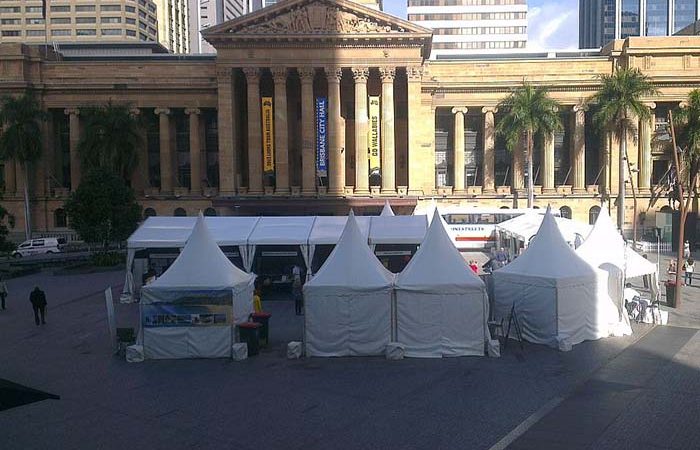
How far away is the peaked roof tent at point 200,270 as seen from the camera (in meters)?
17.1

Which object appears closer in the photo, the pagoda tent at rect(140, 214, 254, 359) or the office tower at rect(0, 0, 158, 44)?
the pagoda tent at rect(140, 214, 254, 359)

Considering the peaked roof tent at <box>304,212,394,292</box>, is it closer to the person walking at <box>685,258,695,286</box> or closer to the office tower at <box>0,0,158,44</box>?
the person walking at <box>685,258,695,286</box>

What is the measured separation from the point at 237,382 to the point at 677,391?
9666 millimetres

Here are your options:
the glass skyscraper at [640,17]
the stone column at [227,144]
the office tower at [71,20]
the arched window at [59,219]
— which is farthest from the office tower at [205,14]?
the glass skyscraper at [640,17]

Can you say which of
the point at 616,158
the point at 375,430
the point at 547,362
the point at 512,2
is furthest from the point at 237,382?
the point at 512,2

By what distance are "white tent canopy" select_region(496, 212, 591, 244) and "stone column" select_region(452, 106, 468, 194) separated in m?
23.3

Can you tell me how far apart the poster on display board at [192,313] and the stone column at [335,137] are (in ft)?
116

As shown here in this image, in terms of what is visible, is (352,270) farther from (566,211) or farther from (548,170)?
(566,211)

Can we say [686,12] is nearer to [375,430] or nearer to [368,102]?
[368,102]

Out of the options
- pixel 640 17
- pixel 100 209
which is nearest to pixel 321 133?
pixel 100 209

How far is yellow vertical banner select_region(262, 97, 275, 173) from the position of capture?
51.0m

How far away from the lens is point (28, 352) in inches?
700

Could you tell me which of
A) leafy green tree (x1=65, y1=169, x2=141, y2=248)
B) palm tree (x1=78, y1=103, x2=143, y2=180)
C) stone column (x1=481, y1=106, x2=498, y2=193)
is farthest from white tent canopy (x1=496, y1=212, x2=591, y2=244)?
palm tree (x1=78, y1=103, x2=143, y2=180)

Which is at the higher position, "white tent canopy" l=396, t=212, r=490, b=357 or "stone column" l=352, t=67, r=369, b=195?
"stone column" l=352, t=67, r=369, b=195
